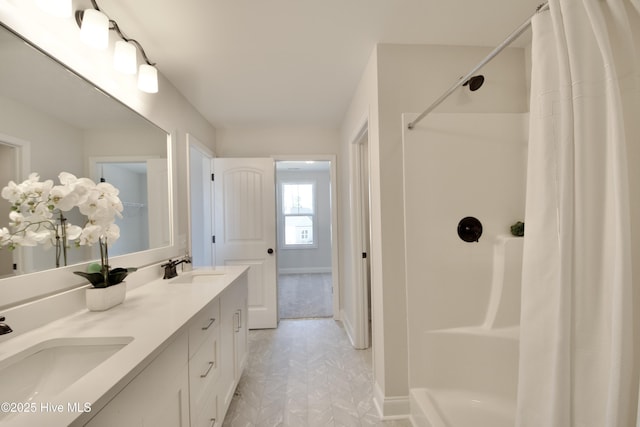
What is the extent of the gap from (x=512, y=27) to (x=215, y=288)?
7.61ft

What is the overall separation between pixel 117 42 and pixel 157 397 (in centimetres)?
165

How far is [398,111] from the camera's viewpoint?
159 cm

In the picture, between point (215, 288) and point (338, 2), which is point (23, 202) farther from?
point (338, 2)

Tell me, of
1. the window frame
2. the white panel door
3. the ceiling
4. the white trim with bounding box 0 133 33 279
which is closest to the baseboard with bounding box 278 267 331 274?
the window frame

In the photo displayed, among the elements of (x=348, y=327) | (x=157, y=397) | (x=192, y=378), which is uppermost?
(x=157, y=397)

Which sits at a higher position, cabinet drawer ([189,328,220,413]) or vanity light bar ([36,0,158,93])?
vanity light bar ([36,0,158,93])

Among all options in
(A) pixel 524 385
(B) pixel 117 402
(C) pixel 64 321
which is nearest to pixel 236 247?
(C) pixel 64 321

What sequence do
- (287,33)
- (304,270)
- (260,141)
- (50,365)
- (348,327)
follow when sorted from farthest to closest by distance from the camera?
(304,270)
(260,141)
(348,327)
(287,33)
(50,365)

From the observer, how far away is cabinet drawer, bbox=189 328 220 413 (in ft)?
3.47

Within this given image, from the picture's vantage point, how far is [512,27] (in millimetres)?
1493

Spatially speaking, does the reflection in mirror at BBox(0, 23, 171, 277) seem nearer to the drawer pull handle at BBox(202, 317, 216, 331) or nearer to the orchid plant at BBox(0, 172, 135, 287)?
the orchid plant at BBox(0, 172, 135, 287)

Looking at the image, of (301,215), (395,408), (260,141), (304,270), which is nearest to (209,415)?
(395,408)

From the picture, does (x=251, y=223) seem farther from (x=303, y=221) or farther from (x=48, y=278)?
(x=303, y=221)

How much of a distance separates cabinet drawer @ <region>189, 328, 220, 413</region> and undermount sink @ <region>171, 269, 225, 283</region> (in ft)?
1.91
